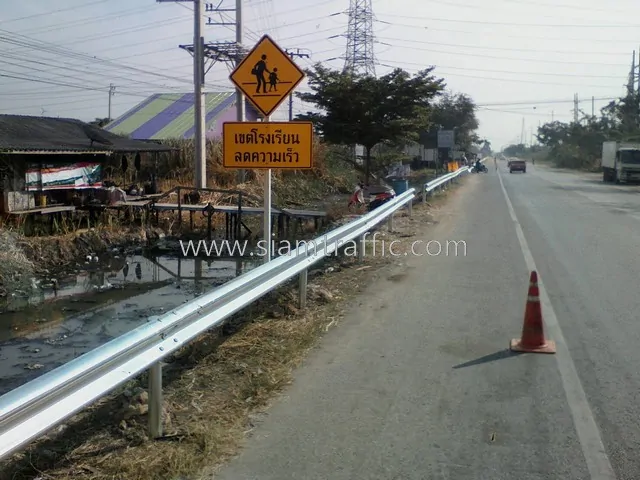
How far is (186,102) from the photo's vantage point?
5012cm

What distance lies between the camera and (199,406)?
17.4ft

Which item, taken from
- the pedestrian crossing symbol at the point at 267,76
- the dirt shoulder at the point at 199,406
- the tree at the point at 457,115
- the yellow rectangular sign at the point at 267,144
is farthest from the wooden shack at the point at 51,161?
the tree at the point at 457,115

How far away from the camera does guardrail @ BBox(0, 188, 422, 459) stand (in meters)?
3.33

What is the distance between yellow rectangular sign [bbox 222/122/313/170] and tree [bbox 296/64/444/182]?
20.5 meters

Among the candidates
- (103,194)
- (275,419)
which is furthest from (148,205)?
(275,419)

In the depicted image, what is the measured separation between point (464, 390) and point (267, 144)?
4158 mm

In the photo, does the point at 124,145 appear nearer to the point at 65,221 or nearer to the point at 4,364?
the point at 65,221

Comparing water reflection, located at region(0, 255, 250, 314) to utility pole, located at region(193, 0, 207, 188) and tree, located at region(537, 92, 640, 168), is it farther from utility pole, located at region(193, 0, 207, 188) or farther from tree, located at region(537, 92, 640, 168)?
tree, located at region(537, 92, 640, 168)

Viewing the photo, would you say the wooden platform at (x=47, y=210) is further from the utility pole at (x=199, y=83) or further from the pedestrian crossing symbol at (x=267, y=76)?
the pedestrian crossing symbol at (x=267, y=76)

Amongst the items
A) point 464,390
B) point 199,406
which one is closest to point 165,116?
point 199,406

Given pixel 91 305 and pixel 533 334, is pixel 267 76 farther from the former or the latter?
pixel 91 305

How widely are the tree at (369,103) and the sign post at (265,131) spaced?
2046cm

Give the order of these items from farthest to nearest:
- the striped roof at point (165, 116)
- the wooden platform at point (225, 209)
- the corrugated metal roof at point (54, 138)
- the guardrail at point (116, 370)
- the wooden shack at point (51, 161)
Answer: the striped roof at point (165, 116), the wooden platform at point (225, 209), the wooden shack at point (51, 161), the corrugated metal roof at point (54, 138), the guardrail at point (116, 370)

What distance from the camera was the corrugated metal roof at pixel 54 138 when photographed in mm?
18641
